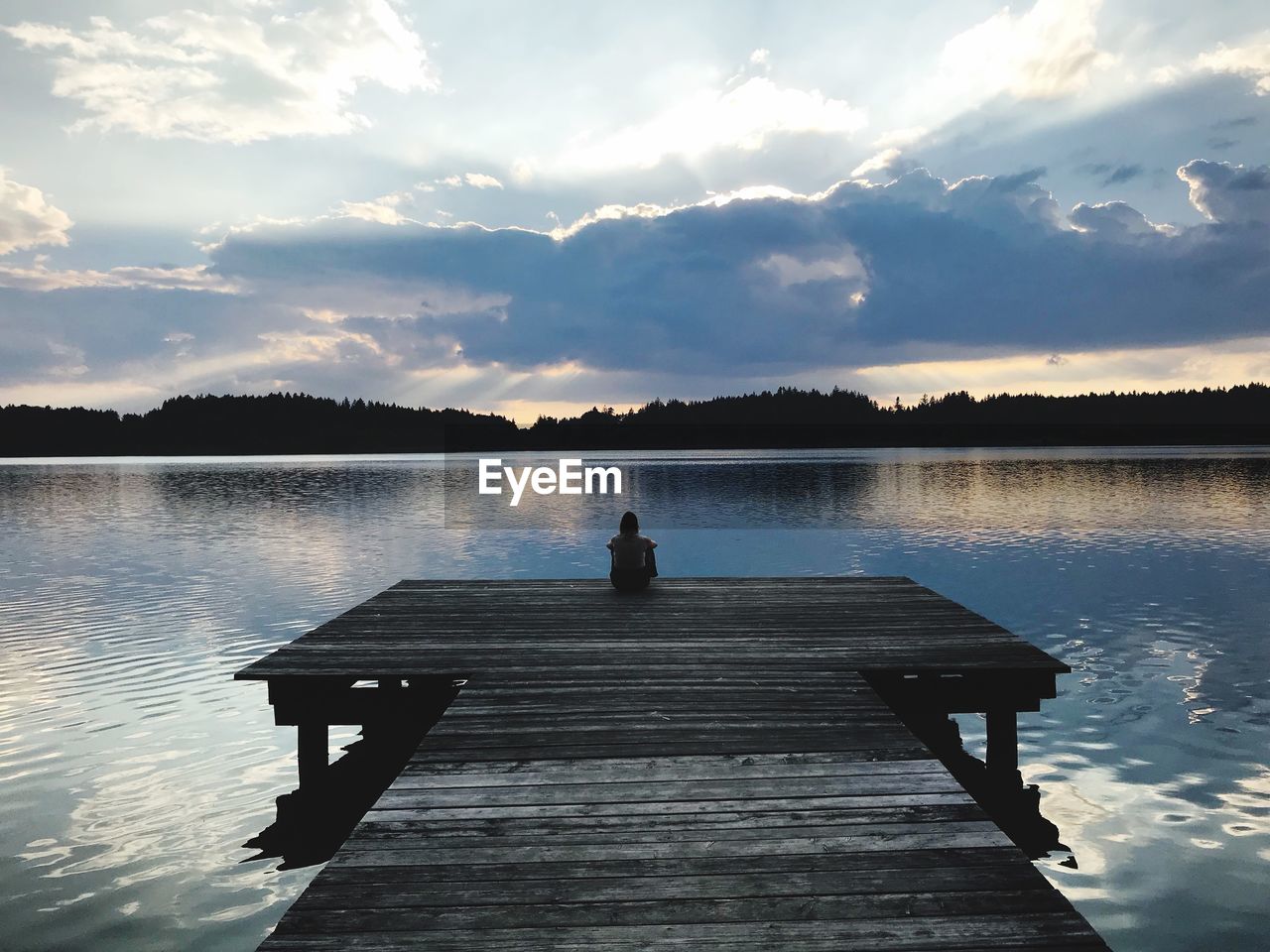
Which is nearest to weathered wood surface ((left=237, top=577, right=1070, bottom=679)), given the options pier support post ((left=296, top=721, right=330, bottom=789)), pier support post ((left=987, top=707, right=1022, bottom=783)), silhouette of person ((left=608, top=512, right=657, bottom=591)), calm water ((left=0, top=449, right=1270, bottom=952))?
silhouette of person ((left=608, top=512, right=657, bottom=591))

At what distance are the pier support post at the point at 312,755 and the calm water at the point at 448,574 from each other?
0.78 m

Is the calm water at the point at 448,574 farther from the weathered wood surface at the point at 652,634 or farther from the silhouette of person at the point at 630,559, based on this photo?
the silhouette of person at the point at 630,559

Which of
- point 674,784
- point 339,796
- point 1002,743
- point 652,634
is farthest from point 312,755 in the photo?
point 1002,743

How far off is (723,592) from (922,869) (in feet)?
29.1

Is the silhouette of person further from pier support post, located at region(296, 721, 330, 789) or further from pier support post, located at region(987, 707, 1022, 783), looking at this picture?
pier support post, located at region(987, 707, 1022, 783)

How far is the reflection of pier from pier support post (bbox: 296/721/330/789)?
3 cm

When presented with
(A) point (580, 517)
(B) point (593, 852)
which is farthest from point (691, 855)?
(A) point (580, 517)

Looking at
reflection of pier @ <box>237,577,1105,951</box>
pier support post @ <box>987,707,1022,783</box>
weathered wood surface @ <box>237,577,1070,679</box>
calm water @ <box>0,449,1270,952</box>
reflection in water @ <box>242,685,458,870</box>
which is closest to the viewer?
reflection of pier @ <box>237,577,1105,951</box>

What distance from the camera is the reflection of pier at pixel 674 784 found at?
4137mm

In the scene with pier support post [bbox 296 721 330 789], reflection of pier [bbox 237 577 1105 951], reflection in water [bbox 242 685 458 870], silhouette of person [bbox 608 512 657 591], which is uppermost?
silhouette of person [bbox 608 512 657 591]

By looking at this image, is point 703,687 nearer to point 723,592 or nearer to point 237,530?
point 723,592

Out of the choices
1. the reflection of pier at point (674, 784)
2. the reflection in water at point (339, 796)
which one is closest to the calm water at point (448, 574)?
the reflection in water at point (339, 796)

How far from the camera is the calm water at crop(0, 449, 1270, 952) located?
849cm

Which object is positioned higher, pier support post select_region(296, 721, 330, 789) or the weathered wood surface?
the weathered wood surface
